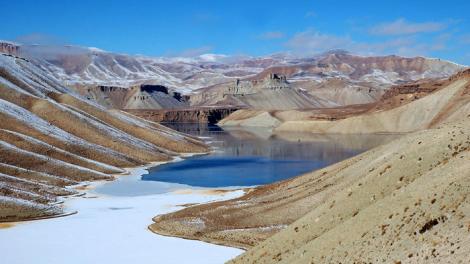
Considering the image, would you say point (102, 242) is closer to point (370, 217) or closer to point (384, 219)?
point (370, 217)

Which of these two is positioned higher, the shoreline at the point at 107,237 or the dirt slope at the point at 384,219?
the dirt slope at the point at 384,219

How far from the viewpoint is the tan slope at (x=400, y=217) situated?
68.9 ft

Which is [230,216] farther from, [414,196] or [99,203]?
[414,196]

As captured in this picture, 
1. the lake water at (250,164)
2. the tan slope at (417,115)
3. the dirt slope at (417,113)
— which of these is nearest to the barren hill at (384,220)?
the lake water at (250,164)

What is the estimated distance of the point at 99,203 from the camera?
6188 cm

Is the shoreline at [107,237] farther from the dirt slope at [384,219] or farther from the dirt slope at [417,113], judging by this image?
the dirt slope at [417,113]

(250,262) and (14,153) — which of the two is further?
(14,153)

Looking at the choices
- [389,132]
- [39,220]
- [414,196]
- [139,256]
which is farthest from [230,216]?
[389,132]

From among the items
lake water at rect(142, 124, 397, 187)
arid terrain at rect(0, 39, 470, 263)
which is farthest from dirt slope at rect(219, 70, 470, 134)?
arid terrain at rect(0, 39, 470, 263)

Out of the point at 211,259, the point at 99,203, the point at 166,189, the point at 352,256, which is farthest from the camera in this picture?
the point at 166,189

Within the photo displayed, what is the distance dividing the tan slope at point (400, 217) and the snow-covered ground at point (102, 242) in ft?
29.3

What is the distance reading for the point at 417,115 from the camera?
581 ft

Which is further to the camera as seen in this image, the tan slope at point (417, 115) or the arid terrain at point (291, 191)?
the tan slope at point (417, 115)

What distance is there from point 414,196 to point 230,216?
24807 millimetres
